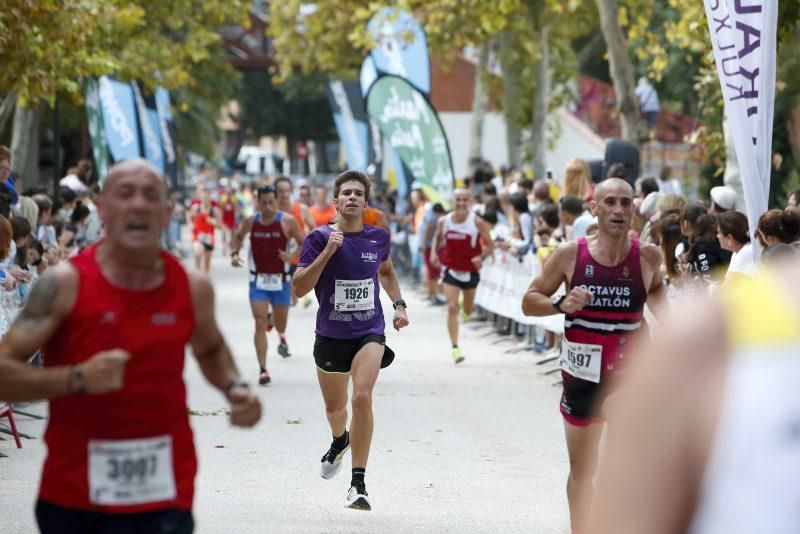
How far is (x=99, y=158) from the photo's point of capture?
22.8 metres

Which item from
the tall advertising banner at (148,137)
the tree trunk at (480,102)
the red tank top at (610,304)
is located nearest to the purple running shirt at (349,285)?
the red tank top at (610,304)

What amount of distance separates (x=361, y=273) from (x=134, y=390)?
4611 mm

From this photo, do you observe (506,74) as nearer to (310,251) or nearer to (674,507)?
(310,251)

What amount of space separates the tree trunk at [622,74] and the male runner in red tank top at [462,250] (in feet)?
16.0

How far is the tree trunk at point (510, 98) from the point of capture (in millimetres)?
32375

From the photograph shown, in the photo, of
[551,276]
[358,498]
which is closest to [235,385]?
[551,276]

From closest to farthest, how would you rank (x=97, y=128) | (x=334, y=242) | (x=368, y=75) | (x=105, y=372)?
(x=105, y=372) < (x=334, y=242) < (x=97, y=128) < (x=368, y=75)

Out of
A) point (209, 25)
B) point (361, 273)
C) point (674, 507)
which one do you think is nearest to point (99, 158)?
point (209, 25)

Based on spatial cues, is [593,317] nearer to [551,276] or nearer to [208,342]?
[551,276]

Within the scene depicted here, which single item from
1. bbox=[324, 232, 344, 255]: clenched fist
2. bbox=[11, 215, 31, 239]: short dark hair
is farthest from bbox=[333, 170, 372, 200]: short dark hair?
bbox=[11, 215, 31, 239]: short dark hair

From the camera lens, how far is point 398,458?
10086 mm

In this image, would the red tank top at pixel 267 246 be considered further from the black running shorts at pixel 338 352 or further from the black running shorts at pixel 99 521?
the black running shorts at pixel 99 521

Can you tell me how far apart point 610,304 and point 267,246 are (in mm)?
8070

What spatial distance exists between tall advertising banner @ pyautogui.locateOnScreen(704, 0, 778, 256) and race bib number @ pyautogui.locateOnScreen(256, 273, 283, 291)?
226 inches
